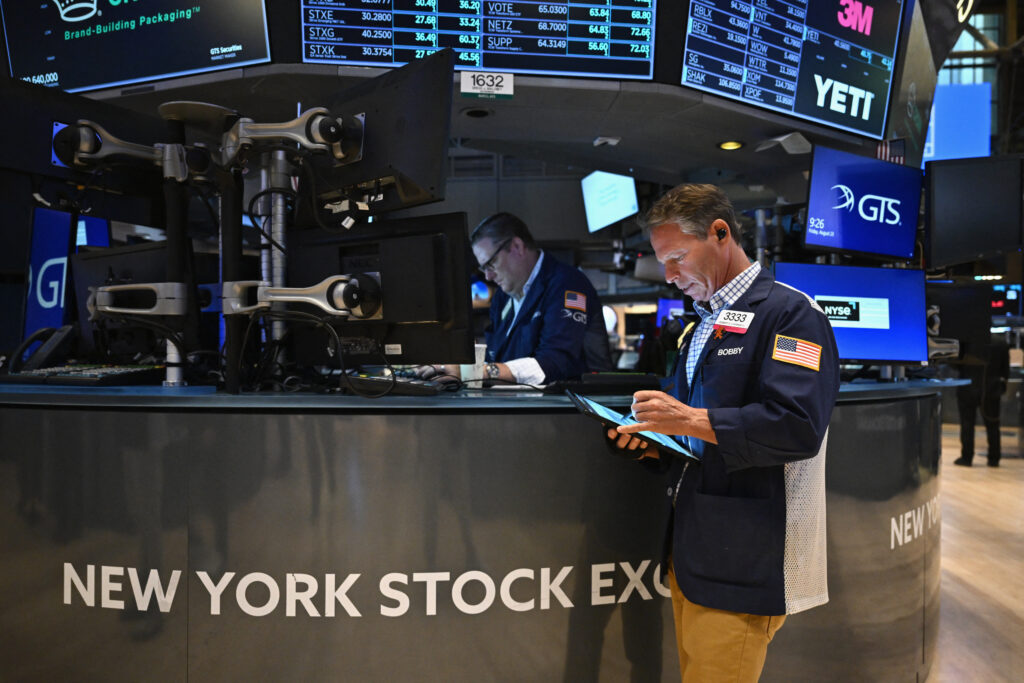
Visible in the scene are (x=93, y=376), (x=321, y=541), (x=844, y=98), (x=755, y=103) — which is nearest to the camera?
(x=321, y=541)

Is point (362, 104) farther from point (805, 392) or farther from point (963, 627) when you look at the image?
point (963, 627)

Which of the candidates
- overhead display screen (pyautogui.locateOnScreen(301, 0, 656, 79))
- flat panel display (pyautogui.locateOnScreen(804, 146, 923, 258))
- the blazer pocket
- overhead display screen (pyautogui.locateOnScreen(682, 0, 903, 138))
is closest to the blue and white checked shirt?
the blazer pocket

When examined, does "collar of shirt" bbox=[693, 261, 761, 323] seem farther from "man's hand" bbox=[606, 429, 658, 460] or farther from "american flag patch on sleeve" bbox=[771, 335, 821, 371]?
"man's hand" bbox=[606, 429, 658, 460]

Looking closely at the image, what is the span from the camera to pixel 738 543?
4.57 ft

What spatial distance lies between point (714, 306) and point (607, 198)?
20.3 feet

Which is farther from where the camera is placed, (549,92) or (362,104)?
(549,92)

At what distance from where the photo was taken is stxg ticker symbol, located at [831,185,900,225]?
9.18 feet

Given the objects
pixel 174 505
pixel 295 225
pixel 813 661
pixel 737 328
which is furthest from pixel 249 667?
pixel 813 661

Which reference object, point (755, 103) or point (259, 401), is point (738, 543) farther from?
point (755, 103)

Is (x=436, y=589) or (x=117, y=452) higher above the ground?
(x=117, y=452)

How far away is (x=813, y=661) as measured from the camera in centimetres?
203

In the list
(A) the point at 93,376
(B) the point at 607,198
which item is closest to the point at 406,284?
(A) the point at 93,376

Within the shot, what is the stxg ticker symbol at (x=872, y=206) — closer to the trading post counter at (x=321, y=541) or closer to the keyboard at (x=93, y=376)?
the trading post counter at (x=321, y=541)

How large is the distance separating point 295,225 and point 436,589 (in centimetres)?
112
